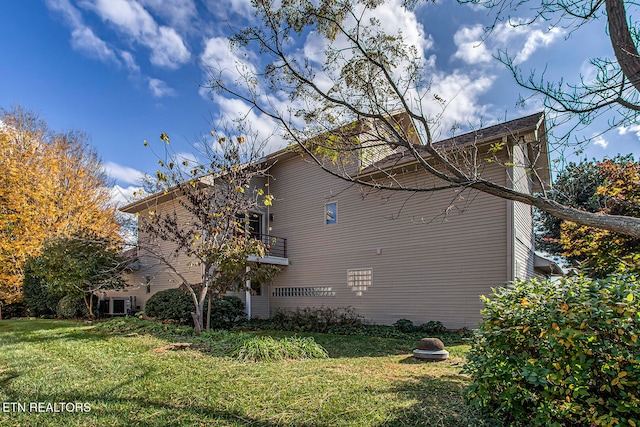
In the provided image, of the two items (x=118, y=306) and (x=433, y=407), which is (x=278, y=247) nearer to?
(x=118, y=306)

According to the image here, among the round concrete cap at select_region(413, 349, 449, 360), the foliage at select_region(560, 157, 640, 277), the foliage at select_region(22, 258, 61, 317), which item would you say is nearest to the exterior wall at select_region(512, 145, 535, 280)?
the foliage at select_region(560, 157, 640, 277)

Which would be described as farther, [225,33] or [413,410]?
[225,33]

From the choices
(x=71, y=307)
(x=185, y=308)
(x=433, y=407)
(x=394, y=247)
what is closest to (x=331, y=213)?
(x=394, y=247)

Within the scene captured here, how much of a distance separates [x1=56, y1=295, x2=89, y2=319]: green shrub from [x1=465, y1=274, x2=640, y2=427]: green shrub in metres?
15.2

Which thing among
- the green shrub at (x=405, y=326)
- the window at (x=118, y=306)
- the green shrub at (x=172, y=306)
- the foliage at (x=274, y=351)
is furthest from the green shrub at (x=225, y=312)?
the window at (x=118, y=306)

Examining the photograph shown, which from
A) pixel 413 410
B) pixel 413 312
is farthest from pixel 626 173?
pixel 413 410

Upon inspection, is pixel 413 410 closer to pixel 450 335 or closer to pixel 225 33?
pixel 225 33

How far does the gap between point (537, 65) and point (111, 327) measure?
10546 millimetres

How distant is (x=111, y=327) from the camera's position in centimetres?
942

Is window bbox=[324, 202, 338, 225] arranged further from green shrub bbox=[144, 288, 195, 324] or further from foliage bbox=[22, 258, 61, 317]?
foliage bbox=[22, 258, 61, 317]

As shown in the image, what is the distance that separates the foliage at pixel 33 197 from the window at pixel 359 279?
1101 centimetres

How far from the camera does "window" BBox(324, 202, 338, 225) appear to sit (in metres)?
13.9

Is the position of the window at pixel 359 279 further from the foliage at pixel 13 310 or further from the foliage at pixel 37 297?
the foliage at pixel 13 310
